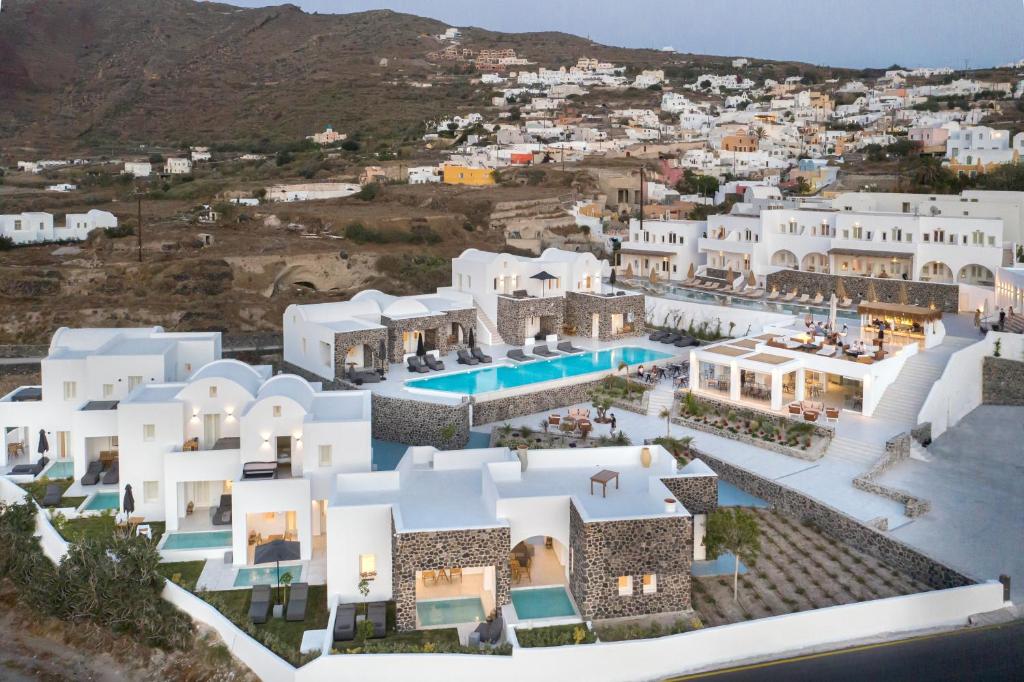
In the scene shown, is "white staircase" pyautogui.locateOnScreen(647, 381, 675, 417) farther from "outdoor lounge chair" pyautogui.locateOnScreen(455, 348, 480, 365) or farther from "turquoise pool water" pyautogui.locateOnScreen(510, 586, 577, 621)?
"turquoise pool water" pyautogui.locateOnScreen(510, 586, 577, 621)

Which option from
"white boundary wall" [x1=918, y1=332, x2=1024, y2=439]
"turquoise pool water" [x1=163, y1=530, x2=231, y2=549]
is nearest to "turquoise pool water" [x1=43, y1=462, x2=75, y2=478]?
"turquoise pool water" [x1=163, y1=530, x2=231, y2=549]

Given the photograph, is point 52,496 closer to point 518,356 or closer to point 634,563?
point 634,563

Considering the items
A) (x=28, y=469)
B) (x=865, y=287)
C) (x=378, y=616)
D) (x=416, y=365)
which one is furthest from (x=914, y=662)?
(x=865, y=287)

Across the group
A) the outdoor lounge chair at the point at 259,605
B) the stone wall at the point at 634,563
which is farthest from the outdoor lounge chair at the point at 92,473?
the stone wall at the point at 634,563

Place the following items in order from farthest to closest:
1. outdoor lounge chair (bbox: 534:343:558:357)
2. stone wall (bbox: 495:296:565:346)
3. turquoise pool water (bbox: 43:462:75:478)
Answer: stone wall (bbox: 495:296:565:346), outdoor lounge chair (bbox: 534:343:558:357), turquoise pool water (bbox: 43:462:75:478)

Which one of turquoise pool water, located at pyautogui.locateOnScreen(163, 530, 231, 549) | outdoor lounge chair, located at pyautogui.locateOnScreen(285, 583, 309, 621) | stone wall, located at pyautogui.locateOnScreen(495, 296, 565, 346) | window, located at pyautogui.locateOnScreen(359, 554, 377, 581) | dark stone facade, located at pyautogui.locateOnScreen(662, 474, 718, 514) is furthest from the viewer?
stone wall, located at pyautogui.locateOnScreen(495, 296, 565, 346)

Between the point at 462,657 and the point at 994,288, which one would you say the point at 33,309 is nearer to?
the point at 462,657
